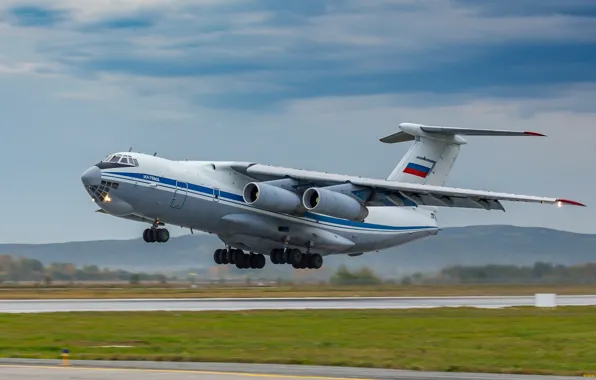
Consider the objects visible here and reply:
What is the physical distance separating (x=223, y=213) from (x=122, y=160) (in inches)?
159

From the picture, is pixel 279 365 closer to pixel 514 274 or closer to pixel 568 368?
pixel 568 368

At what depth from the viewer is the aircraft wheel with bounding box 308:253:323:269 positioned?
38719 mm

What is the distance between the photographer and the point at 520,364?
16219 mm

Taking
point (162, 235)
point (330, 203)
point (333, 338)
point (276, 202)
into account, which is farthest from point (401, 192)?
point (333, 338)

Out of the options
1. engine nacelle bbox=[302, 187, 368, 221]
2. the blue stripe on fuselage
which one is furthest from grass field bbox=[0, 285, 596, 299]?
engine nacelle bbox=[302, 187, 368, 221]

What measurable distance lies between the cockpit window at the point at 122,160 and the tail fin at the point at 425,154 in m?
11.7

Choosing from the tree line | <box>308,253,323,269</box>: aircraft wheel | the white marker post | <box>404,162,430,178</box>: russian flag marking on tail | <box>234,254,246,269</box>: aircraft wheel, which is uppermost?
<box>404,162,430,178</box>: russian flag marking on tail

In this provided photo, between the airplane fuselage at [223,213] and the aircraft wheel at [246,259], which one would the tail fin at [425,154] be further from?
the aircraft wheel at [246,259]

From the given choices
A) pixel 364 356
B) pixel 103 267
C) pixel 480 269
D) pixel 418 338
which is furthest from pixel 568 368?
pixel 103 267

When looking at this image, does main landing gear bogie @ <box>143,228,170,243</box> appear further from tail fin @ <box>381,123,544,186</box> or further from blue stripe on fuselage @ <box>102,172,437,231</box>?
tail fin @ <box>381,123,544,186</box>

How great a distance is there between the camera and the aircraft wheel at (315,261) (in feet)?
127

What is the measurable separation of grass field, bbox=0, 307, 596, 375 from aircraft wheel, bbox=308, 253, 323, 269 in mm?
11405

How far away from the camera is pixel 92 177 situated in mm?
33375

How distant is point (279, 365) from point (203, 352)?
2.29 meters
